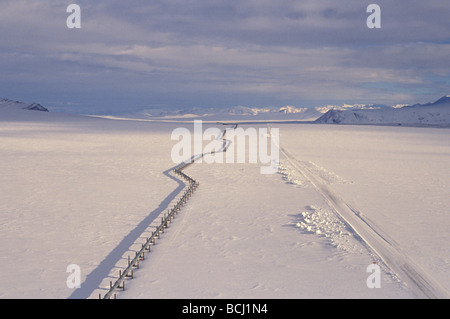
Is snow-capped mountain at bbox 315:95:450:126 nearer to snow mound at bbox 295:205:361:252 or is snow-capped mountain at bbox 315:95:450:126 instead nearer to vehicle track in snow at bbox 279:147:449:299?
vehicle track in snow at bbox 279:147:449:299

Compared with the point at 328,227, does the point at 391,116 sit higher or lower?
higher

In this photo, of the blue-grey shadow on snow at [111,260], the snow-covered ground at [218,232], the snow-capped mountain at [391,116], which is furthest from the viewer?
the snow-capped mountain at [391,116]

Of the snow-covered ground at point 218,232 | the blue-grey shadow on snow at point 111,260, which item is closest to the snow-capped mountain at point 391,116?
the snow-covered ground at point 218,232

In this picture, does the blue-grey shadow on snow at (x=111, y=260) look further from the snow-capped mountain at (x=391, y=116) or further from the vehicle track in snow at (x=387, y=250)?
the snow-capped mountain at (x=391, y=116)

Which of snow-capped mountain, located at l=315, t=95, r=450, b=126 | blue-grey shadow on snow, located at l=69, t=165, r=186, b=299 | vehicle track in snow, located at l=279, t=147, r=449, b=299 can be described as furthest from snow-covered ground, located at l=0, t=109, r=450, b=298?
snow-capped mountain, located at l=315, t=95, r=450, b=126

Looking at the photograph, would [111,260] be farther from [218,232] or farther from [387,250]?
[387,250]

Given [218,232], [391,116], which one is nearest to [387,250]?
[218,232]

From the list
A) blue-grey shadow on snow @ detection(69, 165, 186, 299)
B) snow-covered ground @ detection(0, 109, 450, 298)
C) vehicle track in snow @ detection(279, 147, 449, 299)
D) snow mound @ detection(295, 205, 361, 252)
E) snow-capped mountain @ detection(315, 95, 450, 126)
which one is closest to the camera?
blue-grey shadow on snow @ detection(69, 165, 186, 299)
